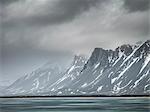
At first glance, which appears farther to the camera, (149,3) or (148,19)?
(148,19)

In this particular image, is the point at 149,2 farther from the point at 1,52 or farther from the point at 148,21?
the point at 1,52

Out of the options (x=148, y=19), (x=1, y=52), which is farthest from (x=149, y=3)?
(x=1, y=52)

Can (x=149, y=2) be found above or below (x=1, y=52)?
above

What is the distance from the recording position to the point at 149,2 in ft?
66.4

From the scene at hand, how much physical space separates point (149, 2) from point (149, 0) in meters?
0.27

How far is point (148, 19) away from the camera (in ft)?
70.5

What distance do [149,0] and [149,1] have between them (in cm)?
8

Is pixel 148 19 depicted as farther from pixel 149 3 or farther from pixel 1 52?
pixel 1 52

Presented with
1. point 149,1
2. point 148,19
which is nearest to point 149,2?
point 149,1

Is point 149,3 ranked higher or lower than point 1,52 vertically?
higher

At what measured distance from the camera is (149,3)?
20.0m

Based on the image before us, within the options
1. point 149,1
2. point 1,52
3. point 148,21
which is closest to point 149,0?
point 149,1

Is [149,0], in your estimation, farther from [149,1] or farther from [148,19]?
[148,19]

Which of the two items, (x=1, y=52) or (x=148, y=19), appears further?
(x=148, y=19)
